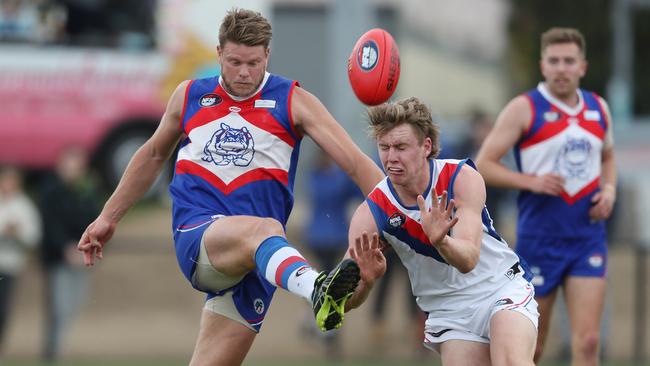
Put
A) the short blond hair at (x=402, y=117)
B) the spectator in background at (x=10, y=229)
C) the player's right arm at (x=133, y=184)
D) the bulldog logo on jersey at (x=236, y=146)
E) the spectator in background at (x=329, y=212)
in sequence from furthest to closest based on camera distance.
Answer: the spectator in background at (x=329, y=212)
the spectator in background at (x=10, y=229)
the player's right arm at (x=133, y=184)
the bulldog logo on jersey at (x=236, y=146)
the short blond hair at (x=402, y=117)

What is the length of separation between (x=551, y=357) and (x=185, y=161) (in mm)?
7216

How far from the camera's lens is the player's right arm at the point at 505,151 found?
790cm

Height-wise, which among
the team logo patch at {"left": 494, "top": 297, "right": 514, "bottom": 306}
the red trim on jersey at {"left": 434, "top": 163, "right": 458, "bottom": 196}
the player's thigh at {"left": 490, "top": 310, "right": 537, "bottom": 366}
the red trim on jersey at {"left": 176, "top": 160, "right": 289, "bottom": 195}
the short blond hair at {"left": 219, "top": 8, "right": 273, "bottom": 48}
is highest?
the short blond hair at {"left": 219, "top": 8, "right": 273, "bottom": 48}

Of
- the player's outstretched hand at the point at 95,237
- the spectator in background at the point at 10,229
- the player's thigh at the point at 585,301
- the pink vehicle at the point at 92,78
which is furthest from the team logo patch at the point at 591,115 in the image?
the pink vehicle at the point at 92,78

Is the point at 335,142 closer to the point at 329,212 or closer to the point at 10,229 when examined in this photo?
the point at 329,212

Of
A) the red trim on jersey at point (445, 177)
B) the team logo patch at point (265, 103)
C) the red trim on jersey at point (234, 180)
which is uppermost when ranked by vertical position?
the team logo patch at point (265, 103)

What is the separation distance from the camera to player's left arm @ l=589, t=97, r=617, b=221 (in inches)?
312

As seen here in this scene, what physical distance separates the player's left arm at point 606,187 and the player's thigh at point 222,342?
2.46 m

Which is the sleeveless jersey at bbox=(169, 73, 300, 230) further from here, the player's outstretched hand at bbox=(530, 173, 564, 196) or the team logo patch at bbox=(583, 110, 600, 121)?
the team logo patch at bbox=(583, 110, 600, 121)

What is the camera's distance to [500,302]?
632cm

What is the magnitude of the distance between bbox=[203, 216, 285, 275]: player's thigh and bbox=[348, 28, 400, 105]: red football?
0.84m

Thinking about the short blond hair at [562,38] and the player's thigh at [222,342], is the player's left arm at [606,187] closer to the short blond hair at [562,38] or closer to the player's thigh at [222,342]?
the short blond hair at [562,38]

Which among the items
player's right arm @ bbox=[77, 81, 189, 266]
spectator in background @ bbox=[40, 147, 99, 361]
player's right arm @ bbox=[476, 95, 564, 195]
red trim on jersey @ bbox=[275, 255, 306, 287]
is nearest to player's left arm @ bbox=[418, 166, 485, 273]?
red trim on jersey @ bbox=[275, 255, 306, 287]

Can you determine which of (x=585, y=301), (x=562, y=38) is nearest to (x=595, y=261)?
(x=585, y=301)
